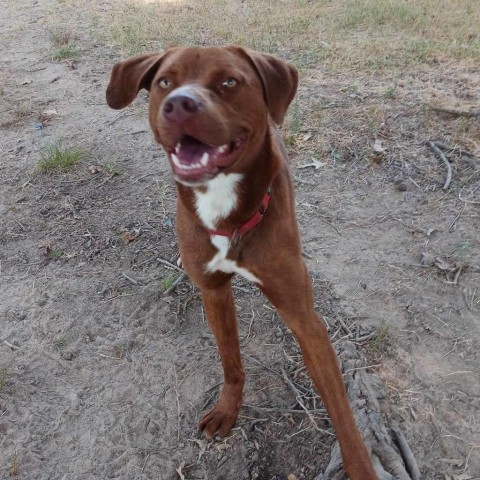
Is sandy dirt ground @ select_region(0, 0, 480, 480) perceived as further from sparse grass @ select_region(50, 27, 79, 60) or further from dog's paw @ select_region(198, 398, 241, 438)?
sparse grass @ select_region(50, 27, 79, 60)

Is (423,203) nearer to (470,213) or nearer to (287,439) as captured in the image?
(470,213)

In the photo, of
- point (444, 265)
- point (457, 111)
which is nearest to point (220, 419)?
point (444, 265)

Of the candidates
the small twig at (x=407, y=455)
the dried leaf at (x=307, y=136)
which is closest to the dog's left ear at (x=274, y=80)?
the small twig at (x=407, y=455)

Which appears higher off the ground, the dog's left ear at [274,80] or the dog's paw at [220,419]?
the dog's left ear at [274,80]

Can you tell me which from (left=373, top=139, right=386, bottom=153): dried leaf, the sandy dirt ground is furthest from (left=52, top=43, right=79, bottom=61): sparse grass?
(left=373, top=139, right=386, bottom=153): dried leaf

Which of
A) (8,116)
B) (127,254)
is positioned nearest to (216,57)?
(127,254)

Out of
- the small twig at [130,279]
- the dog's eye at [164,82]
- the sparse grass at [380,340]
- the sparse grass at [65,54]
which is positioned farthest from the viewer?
the sparse grass at [65,54]

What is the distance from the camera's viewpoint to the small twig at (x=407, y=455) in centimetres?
258

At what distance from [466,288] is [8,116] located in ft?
15.0

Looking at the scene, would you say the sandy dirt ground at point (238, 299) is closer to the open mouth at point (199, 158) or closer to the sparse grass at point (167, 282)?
the sparse grass at point (167, 282)

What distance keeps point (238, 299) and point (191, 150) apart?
1.59 metres

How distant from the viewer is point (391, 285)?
358cm

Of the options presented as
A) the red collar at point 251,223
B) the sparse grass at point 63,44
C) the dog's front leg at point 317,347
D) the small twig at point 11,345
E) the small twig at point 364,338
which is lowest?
the sparse grass at point 63,44

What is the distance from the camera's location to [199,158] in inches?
85.3
